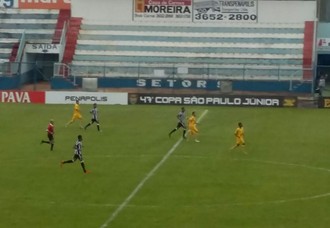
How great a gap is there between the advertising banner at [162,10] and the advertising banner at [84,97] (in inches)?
588

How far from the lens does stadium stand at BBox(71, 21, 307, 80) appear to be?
2628 inches

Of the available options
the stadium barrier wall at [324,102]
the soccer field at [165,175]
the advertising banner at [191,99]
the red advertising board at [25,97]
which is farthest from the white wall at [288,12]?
the soccer field at [165,175]

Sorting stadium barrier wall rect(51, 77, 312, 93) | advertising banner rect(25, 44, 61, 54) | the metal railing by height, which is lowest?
stadium barrier wall rect(51, 77, 312, 93)

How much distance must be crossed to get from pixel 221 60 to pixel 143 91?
8278mm

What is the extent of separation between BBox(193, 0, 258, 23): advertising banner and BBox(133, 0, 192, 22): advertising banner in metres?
0.83

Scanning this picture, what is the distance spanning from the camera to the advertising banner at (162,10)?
72812 mm

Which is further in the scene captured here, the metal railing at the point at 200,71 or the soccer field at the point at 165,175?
the metal railing at the point at 200,71

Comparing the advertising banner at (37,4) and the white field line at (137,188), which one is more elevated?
the advertising banner at (37,4)

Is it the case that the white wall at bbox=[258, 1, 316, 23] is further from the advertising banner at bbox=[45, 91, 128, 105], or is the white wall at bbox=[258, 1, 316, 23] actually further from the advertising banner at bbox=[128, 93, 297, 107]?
the advertising banner at bbox=[45, 91, 128, 105]

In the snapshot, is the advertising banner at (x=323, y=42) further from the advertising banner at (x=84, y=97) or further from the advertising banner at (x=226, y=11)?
the advertising banner at (x=84, y=97)

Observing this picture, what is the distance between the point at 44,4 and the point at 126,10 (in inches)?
288

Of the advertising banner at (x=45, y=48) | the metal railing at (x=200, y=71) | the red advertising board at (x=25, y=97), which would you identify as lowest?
the red advertising board at (x=25, y=97)

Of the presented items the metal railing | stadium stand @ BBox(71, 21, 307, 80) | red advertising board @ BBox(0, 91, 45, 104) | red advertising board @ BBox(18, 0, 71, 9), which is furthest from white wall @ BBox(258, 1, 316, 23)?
red advertising board @ BBox(0, 91, 45, 104)

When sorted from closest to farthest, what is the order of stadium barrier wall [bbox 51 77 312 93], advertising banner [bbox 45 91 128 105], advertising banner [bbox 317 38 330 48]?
advertising banner [bbox 45 91 128 105] → stadium barrier wall [bbox 51 77 312 93] → advertising banner [bbox 317 38 330 48]
